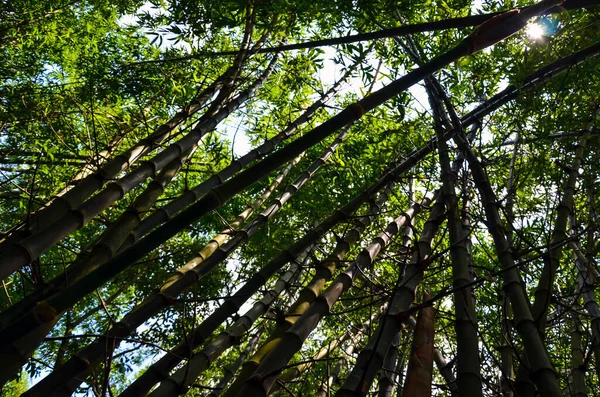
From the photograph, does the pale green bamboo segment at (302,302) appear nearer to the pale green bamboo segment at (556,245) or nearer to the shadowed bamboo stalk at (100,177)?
the pale green bamboo segment at (556,245)

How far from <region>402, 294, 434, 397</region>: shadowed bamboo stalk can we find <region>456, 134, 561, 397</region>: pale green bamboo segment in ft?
0.85

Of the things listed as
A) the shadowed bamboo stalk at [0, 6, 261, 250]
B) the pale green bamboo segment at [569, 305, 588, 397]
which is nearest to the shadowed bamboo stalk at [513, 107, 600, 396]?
the pale green bamboo segment at [569, 305, 588, 397]

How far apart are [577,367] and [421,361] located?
0.85 m

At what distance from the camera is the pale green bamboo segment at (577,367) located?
5.22 feet

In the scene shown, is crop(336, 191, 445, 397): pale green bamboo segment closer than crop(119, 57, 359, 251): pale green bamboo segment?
Yes

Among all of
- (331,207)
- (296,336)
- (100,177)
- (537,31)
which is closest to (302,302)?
(296,336)

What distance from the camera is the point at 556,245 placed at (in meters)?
1.29

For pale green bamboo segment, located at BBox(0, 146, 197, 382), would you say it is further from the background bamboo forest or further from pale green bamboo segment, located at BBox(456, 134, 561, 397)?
pale green bamboo segment, located at BBox(456, 134, 561, 397)

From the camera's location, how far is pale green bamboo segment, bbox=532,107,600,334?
1275mm

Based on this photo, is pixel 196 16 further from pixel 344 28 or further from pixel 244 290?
pixel 244 290

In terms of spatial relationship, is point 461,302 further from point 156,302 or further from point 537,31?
point 537,31

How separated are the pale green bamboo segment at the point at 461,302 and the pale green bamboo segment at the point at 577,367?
0.59 metres

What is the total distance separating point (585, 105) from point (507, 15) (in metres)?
1.71

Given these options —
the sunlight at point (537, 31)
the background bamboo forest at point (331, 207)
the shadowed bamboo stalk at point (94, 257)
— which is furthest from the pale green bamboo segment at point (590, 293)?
the shadowed bamboo stalk at point (94, 257)
